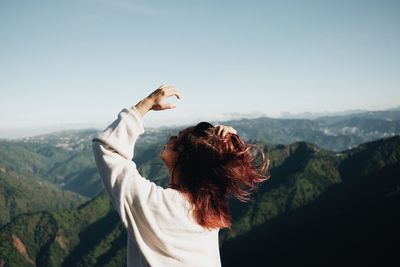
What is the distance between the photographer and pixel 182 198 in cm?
347

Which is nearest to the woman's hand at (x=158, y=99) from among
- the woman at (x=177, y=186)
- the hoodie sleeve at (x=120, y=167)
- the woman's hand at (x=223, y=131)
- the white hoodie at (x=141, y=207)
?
the woman at (x=177, y=186)

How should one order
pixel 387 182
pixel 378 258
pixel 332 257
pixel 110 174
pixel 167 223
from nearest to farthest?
pixel 110 174 → pixel 167 223 → pixel 378 258 → pixel 332 257 → pixel 387 182

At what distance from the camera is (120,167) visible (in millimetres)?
3035

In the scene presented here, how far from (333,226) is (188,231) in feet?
455

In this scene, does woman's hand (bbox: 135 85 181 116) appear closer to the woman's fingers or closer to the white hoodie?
the woman's fingers

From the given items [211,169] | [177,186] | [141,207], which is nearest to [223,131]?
[211,169]

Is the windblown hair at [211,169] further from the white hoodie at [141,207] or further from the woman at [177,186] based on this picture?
the white hoodie at [141,207]

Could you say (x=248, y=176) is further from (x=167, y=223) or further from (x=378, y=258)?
(x=378, y=258)

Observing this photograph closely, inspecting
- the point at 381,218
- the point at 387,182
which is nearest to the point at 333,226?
the point at 381,218

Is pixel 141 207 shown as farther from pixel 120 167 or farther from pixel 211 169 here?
pixel 211 169

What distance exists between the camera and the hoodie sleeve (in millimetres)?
3014

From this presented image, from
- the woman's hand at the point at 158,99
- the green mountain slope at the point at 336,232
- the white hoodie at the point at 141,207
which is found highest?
the woman's hand at the point at 158,99

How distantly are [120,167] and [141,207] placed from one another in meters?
0.37

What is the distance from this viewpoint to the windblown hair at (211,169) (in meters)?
3.57
